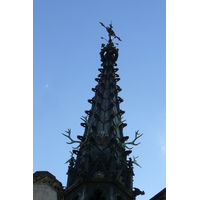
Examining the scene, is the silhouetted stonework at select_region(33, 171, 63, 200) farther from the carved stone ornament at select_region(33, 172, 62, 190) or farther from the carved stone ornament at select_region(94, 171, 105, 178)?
the carved stone ornament at select_region(94, 171, 105, 178)

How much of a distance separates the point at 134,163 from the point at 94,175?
4716 millimetres

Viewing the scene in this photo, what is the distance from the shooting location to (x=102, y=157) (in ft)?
85.5

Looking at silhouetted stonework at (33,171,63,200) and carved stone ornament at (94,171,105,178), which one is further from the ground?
carved stone ornament at (94,171,105,178)

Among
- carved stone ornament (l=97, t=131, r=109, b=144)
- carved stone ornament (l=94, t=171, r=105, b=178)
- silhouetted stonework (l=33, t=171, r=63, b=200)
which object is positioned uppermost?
carved stone ornament (l=97, t=131, r=109, b=144)

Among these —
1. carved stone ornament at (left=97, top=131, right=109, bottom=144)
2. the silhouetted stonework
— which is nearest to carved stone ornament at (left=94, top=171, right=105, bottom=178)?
the silhouetted stonework

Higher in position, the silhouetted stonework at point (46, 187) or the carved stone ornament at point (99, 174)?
the carved stone ornament at point (99, 174)

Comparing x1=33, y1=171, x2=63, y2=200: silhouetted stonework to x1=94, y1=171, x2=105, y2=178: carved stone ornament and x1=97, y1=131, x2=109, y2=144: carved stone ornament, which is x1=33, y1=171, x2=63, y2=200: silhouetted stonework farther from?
x1=97, y1=131, x2=109, y2=144: carved stone ornament

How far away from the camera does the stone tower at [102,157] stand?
23.5 meters

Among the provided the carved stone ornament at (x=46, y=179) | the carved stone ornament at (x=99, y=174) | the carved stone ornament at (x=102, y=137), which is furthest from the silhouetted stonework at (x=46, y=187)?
the carved stone ornament at (x=102, y=137)

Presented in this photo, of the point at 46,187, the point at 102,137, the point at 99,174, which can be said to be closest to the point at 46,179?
the point at 46,187

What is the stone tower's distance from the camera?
23500 millimetres

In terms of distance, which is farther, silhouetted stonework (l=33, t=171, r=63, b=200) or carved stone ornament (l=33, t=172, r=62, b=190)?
carved stone ornament (l=33, t=172, r=62, b=190)

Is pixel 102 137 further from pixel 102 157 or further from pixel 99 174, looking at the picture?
pixel 99 174

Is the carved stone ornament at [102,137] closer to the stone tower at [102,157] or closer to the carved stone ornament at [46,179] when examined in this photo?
the stone tower at [102,157]
